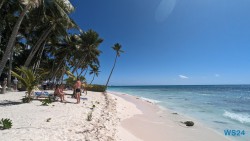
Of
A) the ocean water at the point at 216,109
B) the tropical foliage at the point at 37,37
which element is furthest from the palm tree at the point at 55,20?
the ocean water at the point at 216,109

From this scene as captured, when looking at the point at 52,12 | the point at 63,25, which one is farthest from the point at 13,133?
the point at 63,25

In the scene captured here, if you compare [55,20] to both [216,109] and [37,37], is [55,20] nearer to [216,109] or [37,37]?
[37,37]

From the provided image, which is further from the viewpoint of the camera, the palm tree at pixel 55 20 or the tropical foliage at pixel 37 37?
the palm tree at pixel 55 20

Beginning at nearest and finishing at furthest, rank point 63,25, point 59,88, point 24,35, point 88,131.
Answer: point 88,131, point 59,88, point 63,25, point 24,35

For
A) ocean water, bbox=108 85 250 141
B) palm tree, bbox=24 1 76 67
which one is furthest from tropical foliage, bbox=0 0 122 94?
ocean water, bbox=108 85 250 141

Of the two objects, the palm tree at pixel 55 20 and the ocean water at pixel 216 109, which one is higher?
the palm tree at pixel 55 20

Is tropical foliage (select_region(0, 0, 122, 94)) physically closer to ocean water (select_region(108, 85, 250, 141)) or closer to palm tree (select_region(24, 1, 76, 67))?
palm tree (select_region(24, 1, 76, 67))

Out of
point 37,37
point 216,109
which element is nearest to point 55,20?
point 37,37

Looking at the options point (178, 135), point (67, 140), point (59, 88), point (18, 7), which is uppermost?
point (18, 7)

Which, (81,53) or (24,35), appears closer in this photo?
(24,35)

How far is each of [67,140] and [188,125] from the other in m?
7.54

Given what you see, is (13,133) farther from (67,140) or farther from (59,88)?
(59,88)

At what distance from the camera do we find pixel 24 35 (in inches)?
836

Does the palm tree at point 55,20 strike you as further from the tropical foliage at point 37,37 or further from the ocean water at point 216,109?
the ocean water at point 216,109
